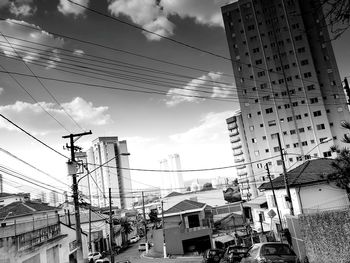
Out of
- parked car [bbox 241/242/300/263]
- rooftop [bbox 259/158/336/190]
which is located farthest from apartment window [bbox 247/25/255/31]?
parked car [bbox 241/242/300/263]

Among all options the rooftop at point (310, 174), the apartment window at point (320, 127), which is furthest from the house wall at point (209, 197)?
the rooftop at point (310, 174)

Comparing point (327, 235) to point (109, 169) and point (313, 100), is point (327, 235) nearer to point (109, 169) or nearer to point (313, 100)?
point (313, 100)

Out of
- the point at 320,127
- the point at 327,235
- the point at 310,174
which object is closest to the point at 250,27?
the point at 320,127

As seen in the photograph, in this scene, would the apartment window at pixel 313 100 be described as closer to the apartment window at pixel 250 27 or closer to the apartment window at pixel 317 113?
the apartment window at pixel 317 113

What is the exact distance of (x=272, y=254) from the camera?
12523 mm

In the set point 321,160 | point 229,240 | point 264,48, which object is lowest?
point 229,240

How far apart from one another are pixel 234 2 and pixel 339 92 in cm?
4127

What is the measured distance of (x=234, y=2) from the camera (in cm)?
9719

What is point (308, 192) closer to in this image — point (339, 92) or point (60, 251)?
point (60, 251)

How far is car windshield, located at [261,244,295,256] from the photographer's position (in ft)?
41.5

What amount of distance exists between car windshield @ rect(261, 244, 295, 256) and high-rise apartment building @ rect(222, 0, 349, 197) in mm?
72146

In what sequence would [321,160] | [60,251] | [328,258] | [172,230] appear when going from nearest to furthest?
[328,258], [60,251], [321,160], [172,230]

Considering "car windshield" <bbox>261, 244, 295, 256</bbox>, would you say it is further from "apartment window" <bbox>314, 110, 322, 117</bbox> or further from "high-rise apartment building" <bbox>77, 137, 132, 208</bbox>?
"high-rise apartment building" <bbox>77, 137, 132, 208</bbox>

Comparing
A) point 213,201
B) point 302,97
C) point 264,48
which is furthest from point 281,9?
point 213,201
